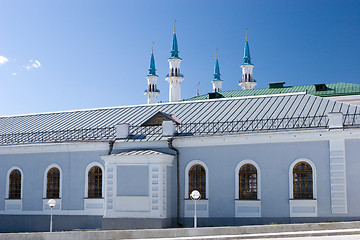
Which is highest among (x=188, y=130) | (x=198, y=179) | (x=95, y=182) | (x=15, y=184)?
(x=188, y=130)

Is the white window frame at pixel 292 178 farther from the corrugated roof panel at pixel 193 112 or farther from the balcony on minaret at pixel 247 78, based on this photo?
the balcony on minaret at pixel 247 78

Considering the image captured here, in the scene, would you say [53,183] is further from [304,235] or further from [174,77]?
[174,77]

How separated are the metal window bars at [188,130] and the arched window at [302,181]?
1.77 meters

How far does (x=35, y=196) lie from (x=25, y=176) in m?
1.31

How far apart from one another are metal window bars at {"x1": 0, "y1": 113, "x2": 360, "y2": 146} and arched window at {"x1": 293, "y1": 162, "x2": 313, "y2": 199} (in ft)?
5.82

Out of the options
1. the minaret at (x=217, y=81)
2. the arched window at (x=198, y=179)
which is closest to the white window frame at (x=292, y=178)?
the arched window at (x=198, y=179)

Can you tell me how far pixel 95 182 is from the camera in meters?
27.4

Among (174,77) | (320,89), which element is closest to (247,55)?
(174,77)

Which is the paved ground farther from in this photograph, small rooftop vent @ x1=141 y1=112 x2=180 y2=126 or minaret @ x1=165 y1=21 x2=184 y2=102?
minaret @ x1=165 y1=21 x2=184 y2=102

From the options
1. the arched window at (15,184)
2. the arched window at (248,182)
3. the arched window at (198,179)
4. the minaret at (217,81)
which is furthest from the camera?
the minaret at (217,81)

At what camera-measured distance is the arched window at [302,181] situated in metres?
23.6

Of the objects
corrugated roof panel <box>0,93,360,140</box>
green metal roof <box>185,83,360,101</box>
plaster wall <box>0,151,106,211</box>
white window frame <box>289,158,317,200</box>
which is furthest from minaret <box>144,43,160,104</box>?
white window frame <box>289,158,317,200</box>

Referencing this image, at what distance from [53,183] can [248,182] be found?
1063 cm

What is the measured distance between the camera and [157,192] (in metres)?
24.7
